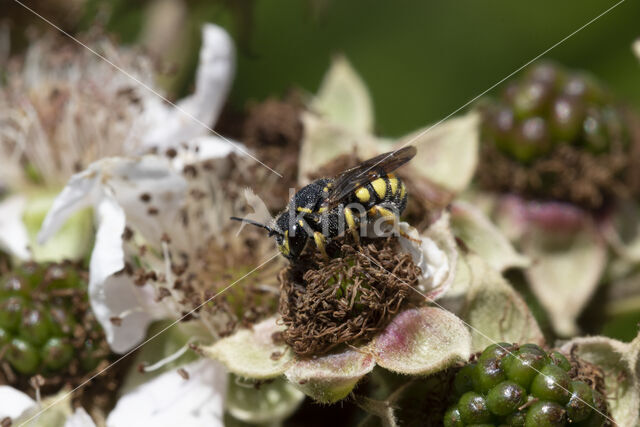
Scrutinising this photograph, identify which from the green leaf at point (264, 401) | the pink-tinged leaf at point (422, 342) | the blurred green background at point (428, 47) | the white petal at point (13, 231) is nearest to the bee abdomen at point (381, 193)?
the pink-tinged leaf at point (422, 342)

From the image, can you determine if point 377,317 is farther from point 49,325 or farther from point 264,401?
point 49,325

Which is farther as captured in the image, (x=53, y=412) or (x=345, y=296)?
(x=53, y=412)

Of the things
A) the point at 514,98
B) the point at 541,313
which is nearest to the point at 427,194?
the point at 541,313

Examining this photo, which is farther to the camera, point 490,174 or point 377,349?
point 490,174

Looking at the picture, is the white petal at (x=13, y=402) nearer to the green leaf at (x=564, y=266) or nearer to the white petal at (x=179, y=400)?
the white petal at (x=179, y=400)

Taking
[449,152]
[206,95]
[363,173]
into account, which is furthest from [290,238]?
[206,95]

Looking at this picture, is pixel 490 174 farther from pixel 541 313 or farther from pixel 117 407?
pixel 117 407

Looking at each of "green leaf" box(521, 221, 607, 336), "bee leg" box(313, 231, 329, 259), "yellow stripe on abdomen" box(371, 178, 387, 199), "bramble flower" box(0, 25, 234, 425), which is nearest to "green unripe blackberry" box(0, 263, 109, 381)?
"bramble flower" box(0, 25, 234, 425)
